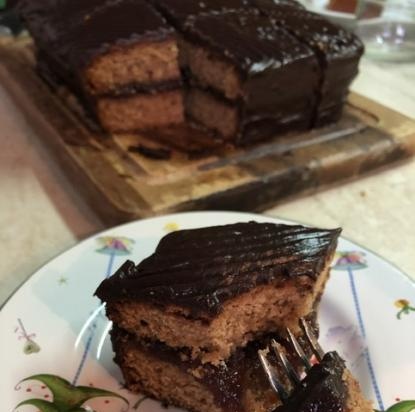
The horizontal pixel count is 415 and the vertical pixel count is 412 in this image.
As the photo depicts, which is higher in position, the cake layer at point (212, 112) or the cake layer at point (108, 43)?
the cake layer at point (108, 43)

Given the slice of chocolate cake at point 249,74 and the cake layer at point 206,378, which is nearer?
the cake layer at point 206,378

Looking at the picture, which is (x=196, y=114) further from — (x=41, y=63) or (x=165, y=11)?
(x=41, y=63)

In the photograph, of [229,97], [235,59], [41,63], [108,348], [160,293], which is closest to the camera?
[160,293]

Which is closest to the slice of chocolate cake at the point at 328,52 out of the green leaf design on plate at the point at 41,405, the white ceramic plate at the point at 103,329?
the white ceramic plate at the point at 103,329

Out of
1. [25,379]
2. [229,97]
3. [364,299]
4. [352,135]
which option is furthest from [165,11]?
[25,379]

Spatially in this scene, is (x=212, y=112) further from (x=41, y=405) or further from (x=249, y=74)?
(x=41, y=405)

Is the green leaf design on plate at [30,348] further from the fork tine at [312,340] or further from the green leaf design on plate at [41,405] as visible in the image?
the fork tine at [312,340]

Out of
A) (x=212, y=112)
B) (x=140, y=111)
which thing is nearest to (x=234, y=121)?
(x=212, y=112)
